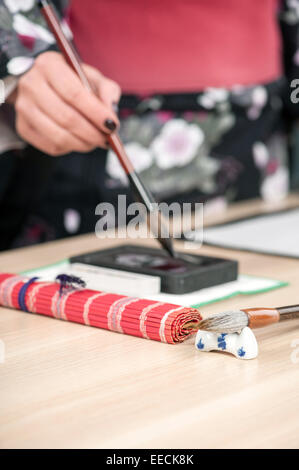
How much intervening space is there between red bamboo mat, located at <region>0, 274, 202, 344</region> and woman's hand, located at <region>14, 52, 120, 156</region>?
0.80 ft

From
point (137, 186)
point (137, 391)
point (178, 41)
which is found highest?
point (178, 41)

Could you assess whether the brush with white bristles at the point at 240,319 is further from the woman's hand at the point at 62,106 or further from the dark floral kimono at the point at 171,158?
the dark floral kimono at the point at 171,158

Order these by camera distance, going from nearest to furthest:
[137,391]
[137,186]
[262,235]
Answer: [137,391]
[137,186]
[262,235]

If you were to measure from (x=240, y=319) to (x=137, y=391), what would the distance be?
0.11m

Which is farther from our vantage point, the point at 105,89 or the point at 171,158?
the point at 171,158

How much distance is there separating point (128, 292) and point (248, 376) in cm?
21

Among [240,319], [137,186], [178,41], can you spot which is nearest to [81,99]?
[137,186]

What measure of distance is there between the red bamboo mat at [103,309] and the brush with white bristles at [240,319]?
25 millimetres

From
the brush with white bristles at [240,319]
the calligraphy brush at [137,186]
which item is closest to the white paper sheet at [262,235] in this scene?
the calligraphy brush at [137,186]

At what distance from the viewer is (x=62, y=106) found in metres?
0.97

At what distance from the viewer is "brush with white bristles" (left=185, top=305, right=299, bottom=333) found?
59cm

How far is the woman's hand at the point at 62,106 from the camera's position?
0.93 metres

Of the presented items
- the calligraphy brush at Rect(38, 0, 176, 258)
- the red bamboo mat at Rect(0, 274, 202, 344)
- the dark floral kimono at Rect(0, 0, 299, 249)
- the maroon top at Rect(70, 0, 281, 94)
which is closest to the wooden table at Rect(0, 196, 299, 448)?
the red bamboo mat at Rect(0, 274, 202, 344)

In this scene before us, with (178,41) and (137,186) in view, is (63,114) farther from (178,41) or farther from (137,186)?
(178,41)
